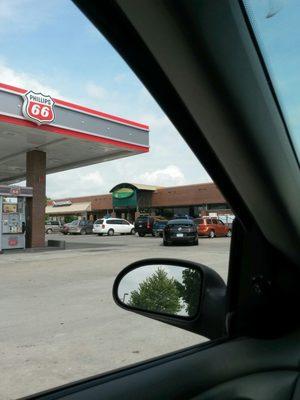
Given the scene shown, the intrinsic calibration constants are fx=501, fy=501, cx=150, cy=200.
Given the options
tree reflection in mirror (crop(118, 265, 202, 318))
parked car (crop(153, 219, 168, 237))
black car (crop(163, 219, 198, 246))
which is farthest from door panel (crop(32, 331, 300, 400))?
parked car (crop(153, 219, 168, 237))

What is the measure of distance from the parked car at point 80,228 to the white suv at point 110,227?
3.83 m

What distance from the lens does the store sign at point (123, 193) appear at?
5377cm

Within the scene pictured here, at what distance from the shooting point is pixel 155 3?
1.20 m

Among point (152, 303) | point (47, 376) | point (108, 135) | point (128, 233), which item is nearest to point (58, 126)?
point (108, 135)

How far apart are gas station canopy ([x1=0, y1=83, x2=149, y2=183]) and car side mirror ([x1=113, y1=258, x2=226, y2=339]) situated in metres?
17.6

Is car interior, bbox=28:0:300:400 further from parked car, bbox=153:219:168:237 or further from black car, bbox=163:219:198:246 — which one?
parked car, bbox=153:219:168:237

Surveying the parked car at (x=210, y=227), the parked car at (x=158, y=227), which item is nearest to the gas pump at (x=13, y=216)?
the parked car at (x=210, y=227)

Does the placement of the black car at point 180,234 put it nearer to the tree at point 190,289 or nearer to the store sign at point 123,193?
the tree at point 190,289

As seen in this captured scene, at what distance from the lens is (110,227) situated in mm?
43844

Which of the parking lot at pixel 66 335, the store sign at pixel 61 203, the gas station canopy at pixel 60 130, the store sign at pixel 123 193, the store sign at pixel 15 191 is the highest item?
the gas station canopy at pixel 60 130

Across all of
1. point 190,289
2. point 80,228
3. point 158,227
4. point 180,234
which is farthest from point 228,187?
point 80,228

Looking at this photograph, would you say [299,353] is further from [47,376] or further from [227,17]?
[47,376]

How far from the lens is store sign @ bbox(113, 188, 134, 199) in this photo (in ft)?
176

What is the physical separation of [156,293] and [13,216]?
69.3 ft
